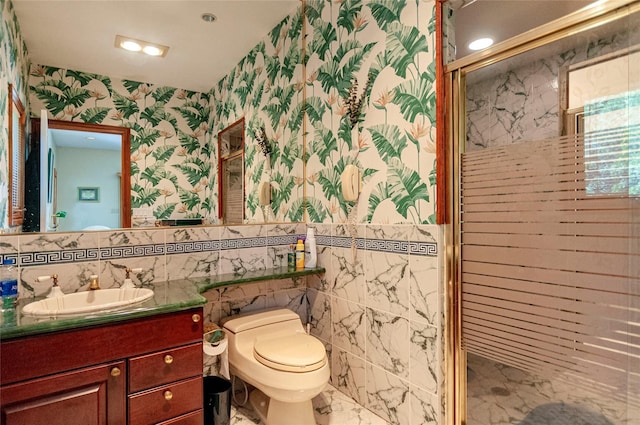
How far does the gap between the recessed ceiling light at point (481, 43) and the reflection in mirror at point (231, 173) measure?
55.7 inches

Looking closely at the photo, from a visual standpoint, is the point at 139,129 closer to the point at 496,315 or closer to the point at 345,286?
the point at 345,286

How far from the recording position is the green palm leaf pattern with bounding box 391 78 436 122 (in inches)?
62.7

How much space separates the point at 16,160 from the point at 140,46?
2.75 feet

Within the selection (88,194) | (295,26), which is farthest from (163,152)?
(295,26)

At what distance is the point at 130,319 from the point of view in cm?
132

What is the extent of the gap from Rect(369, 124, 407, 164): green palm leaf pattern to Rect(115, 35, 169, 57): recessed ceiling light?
4.12 feet

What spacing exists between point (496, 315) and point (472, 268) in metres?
0.21

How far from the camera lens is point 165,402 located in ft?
4.60

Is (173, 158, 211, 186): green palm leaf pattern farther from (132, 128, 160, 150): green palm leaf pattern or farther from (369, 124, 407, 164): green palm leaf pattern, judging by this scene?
(369, 124, 407, 164): green palm leaf pattern

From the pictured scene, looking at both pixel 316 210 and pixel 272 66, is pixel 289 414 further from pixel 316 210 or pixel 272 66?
pixel 272 66

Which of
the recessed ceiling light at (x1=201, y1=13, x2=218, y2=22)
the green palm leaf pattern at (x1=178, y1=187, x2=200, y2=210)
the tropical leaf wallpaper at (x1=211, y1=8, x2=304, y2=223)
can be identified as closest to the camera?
the green palm leaf pattern at (x1=178, y1=187, x2=200, y2=210)

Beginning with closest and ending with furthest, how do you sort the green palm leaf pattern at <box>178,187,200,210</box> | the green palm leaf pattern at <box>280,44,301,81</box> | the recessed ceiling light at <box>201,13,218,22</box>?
the green palm leaf pattern at <box>178,187,200,210</box> → the recessed ceiling light at <box>201,13,218,22</box> → the green palm leaf pattern at <box>280,44,301,81</box>

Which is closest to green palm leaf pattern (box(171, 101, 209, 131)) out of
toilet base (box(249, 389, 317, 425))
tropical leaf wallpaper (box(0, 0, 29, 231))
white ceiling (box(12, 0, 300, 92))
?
white ceiling (box(12, 0, 300, 92))

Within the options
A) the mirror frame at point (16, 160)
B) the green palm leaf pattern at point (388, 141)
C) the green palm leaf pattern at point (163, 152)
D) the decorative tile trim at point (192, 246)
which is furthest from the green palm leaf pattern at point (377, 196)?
the mirror frame at point (16, 160)
